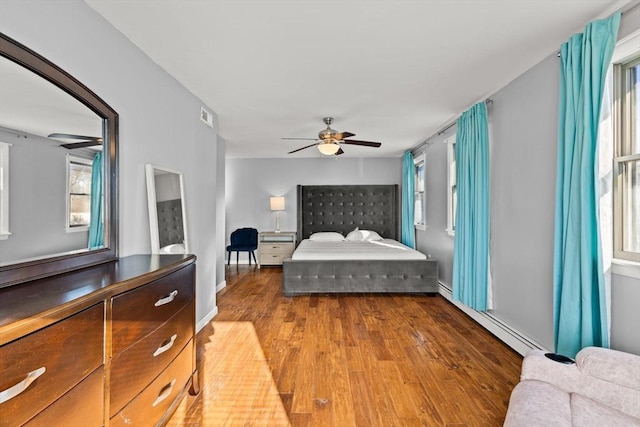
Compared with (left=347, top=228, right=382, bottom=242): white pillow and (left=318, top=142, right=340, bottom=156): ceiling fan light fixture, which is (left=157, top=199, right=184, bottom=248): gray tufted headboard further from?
(left=347, top=228, right=382, bottom=242): white pillow

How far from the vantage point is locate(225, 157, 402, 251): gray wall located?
645cm

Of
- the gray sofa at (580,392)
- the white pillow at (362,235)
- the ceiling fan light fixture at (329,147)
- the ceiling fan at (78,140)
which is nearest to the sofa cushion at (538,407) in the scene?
the gray sofa at (580,392)

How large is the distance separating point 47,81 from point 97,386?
1.32 m

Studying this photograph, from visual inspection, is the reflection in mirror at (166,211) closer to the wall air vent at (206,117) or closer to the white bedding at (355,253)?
the wall air vent at (206,117)

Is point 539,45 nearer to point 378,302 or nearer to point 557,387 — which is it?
point 557,387

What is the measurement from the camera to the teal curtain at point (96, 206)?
1655 mm

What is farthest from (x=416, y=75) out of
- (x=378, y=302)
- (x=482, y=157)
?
(x=378, y=302)

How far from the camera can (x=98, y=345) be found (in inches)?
42.8

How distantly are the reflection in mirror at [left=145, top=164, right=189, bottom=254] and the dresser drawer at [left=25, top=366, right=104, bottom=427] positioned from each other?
48.2 inches

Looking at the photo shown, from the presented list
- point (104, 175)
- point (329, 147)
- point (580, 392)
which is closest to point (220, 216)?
point (329, 147)

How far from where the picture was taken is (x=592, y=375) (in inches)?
54.9

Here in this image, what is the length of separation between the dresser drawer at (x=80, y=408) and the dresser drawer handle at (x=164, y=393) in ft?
1.11

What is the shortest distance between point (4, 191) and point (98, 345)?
0.69 metres

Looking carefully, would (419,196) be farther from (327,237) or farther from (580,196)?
(580,196)
